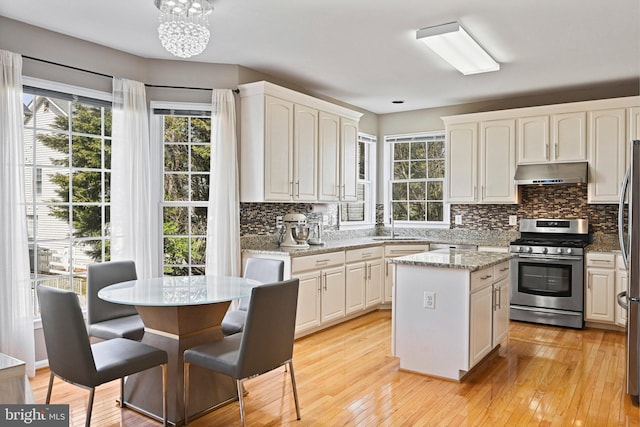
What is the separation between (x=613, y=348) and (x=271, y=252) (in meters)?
3.18

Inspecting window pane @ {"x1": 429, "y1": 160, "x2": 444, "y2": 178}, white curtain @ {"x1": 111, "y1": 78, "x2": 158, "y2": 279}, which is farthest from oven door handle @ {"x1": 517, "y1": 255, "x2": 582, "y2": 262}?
white curtain @ {"x1": 111, "y1": 78, "x2": 158, "y2": 279}

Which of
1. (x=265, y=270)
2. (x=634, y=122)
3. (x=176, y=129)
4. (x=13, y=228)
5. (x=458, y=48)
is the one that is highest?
(x=458, y=48)

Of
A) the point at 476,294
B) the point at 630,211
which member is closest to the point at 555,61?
the point at 630,211

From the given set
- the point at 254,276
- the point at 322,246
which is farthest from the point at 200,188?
the point at 322,246

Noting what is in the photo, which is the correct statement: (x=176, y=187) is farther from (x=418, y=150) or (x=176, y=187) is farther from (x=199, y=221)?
(x=418, y=150)

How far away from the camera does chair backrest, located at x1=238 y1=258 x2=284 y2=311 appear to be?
138 inches

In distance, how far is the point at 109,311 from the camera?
337 cm

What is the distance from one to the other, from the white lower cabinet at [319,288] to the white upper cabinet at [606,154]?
278 cm

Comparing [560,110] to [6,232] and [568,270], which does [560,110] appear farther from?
[6,232]

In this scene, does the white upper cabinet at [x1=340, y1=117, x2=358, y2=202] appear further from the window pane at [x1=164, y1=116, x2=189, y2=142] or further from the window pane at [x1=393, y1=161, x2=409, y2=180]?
the window pane at [x1=164, y1=116, x2=189, y2=142]

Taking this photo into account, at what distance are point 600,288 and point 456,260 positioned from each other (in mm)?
2254

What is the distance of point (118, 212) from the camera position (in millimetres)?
4020

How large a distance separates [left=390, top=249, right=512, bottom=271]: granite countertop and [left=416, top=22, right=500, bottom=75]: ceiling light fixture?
1640mm

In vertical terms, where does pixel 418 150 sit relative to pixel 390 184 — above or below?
above
